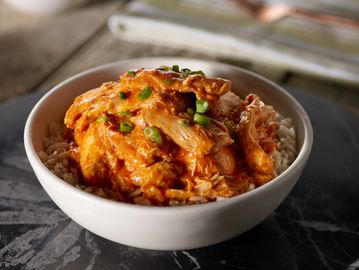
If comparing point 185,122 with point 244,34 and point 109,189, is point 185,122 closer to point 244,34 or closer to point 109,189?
point 109,189

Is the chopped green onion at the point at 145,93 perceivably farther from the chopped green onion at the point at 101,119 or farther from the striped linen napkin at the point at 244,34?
the striped linen napkin at the point at 244,34

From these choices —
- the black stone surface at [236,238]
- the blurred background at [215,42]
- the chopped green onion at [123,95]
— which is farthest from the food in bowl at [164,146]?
the blurred background at [215,42]

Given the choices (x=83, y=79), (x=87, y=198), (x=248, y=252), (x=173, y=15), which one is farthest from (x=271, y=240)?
(x=173, y=15)

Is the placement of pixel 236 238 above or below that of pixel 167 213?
below

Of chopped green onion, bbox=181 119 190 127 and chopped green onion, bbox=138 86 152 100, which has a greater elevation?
chopped green onion, bbox=138 86 152 100

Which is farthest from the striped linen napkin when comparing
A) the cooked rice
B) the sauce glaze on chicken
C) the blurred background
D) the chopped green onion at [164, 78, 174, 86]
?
the chopped green onion at [164, 78, 174, 86]

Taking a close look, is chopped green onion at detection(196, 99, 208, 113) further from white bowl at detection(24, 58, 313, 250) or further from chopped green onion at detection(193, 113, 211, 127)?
white bowl at detection(24, 58, 313, 250)

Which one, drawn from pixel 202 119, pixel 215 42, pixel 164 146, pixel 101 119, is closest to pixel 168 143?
pixel 164 146
